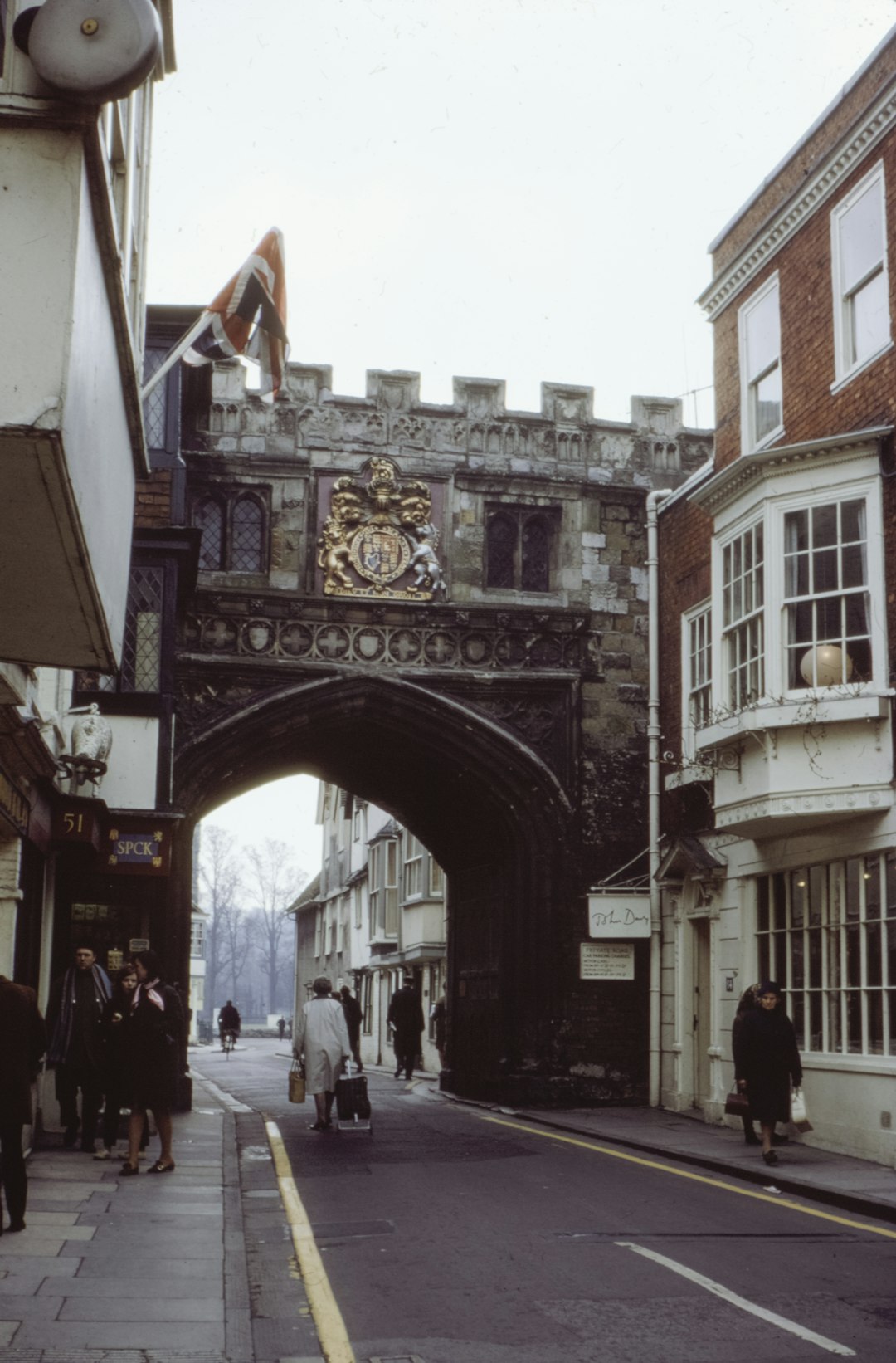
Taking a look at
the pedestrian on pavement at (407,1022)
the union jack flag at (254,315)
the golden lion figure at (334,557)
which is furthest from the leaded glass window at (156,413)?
the pedestrian on pavement at (407,1022)

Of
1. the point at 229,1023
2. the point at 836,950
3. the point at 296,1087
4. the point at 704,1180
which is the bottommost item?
the point at 229,1023

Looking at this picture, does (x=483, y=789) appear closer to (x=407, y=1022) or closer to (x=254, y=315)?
(x=407, y=1022)

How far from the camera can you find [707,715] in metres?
19.0

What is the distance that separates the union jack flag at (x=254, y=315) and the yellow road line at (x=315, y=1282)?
6.49 metres

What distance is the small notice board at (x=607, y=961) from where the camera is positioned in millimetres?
22359

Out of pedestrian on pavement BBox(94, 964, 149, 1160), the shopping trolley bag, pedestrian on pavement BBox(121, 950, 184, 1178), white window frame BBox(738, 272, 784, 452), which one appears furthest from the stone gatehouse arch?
pedestrian on pavement BBox(121, 950, 184, 1178)

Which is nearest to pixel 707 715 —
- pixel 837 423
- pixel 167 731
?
pixel 837 423

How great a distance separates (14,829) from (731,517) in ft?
26.4

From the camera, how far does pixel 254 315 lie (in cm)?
1375

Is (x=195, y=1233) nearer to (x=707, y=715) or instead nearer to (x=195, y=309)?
(x=707, y=715)

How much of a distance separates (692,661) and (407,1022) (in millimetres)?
9143

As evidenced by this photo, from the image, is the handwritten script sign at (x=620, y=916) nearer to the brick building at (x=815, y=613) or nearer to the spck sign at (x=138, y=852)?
the brick building at (x=815, y=613)

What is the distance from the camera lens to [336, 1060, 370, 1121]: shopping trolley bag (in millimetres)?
16016

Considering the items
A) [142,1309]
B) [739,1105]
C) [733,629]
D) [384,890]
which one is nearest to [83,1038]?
[739,1105]
